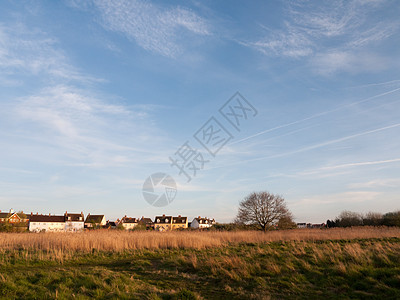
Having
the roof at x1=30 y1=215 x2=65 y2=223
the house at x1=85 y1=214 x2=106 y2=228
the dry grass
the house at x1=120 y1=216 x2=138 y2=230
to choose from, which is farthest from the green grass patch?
the house at x1=120 y1=216 x2=138 y2=230

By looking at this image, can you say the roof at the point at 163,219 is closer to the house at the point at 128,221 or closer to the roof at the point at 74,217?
the house at the point at 128,221

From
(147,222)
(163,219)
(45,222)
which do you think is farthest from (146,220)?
(45,222)

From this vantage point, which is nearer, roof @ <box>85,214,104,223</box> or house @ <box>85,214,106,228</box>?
house @ <box>85,214,106,228</box>

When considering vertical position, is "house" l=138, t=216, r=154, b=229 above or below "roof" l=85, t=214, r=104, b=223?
below

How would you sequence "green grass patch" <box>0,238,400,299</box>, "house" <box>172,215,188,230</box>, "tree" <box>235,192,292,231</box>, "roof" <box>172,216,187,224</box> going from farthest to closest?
"roof" <box>172,216,187,224</box>, "house" <box>172,215,188,230</box>, "tree" <box>235,192,292,231</box>, "green grass patch" <box>0,238,400,299</box>

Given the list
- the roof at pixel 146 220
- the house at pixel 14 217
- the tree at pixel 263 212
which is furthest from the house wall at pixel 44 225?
the tree at pixel 263 212

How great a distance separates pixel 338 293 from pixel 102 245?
48.1 ft

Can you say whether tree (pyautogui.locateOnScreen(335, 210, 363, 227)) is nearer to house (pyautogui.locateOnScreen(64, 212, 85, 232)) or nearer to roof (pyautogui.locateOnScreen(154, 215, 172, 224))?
roof (pyautogui.locateOnScreen(154, 215, 172, 224))

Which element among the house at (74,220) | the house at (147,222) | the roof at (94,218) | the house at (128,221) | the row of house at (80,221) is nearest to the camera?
the row of house at (80,221)

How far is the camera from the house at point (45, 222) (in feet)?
273

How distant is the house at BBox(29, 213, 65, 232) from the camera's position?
83.1 m

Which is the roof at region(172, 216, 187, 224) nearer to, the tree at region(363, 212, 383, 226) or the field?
the tree at region(363, 212, 383, 226)

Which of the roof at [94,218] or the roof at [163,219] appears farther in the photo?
the roof at [163,219]

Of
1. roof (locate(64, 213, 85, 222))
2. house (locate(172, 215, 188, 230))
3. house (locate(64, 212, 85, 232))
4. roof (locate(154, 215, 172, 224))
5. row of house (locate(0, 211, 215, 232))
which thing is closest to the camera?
row of house (locate(0, 211, 215, 232))
